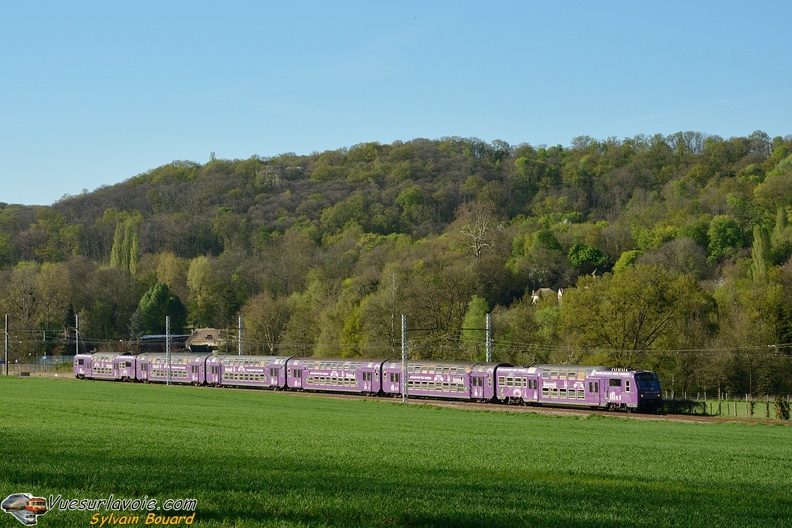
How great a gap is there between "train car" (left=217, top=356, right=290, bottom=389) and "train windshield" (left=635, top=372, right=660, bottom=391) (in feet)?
108

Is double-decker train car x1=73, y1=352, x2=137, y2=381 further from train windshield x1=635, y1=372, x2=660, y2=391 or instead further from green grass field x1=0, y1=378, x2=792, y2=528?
green grass field x1=0, y1=378, x2=792, y2=528

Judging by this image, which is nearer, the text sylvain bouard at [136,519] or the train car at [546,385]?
the text sylvain bouard at [136,519]

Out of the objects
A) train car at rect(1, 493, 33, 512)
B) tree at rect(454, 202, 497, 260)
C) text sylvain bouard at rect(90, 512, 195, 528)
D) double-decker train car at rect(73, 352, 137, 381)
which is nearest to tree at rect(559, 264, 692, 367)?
tree at rect(454, 202, 497, 260)

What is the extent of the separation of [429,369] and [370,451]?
143 ft

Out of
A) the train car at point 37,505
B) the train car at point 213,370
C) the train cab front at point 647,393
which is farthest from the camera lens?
the train car at point 213,370

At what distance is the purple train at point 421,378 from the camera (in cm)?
5769

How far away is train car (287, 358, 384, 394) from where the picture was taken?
7175 cm

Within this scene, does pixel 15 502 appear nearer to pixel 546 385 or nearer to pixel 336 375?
pixel 546 385

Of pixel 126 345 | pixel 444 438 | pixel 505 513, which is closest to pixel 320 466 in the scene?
pixel 505 513

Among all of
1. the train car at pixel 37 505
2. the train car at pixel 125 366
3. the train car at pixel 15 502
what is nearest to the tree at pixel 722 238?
the train car at pixel 125 366

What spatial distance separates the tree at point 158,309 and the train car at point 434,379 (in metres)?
86.3

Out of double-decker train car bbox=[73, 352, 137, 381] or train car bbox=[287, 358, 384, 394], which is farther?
double-decker train car bbox=[73, 352, 137, 381]

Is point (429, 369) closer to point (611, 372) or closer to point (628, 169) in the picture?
point (611, 372)

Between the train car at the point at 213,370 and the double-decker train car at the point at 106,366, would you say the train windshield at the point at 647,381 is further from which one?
the double-decker train car at the point at 106,366
